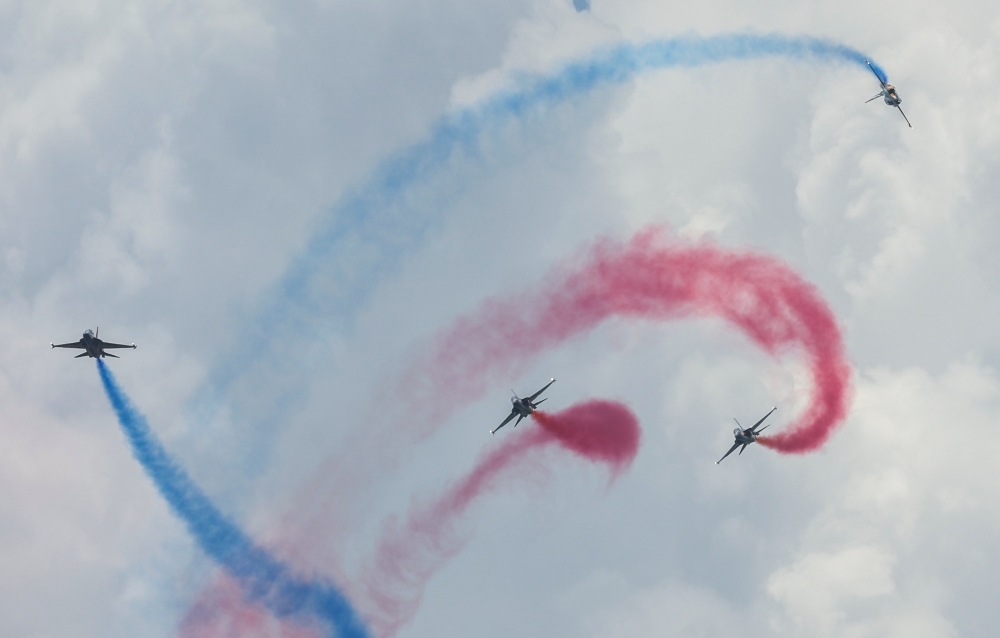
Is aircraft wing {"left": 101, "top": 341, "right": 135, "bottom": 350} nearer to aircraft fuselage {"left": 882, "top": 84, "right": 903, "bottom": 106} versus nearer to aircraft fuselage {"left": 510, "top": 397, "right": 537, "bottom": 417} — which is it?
aircraft fuselage {"left": 510, "top": 397, "right": 537, "bottom": 417}

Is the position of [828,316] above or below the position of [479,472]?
below

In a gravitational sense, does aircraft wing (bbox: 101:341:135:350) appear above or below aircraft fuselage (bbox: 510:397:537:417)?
above

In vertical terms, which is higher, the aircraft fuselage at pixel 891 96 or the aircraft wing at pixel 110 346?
the aircraft wing at pixel 110 346

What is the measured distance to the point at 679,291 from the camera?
253 feet

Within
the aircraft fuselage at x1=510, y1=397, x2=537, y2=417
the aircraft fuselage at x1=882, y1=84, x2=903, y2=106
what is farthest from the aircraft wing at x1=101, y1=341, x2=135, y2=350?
the aircraft fuselage at x1=882, y1=84, x2=903, y2=106

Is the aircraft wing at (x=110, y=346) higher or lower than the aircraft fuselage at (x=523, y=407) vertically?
higher

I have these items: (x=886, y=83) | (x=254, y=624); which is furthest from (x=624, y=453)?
(x=886, y=83)

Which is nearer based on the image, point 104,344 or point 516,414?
point 516,414

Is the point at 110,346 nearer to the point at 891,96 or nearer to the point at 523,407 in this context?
the point at 523,407

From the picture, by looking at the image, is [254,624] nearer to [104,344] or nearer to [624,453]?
[104,344]

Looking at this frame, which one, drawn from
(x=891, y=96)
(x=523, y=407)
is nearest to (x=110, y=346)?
(x=523, y=407)

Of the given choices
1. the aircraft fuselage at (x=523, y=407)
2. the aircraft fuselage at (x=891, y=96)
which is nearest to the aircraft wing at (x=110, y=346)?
the aircraft fuselage at (x=523, y=407)

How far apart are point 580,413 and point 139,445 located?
121 ft

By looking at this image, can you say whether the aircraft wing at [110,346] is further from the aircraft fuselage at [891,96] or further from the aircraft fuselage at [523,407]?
the aircraft fuselage at [891,96]
